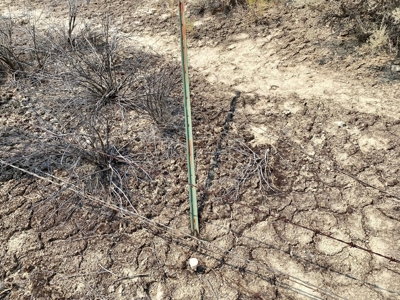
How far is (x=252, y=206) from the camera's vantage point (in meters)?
2.27

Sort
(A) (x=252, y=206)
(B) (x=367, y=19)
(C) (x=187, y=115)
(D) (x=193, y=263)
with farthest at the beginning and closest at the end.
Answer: (B) (x=367, y=19)
(A) (x=252, y=206)
(D) (x=193, y=263)
(C) (x=187, y=115)

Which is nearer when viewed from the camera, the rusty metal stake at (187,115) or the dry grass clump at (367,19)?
the rusty metal stake at (187,115)

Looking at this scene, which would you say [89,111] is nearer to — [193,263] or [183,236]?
[183,236]

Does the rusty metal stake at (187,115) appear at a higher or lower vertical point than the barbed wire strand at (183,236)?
higher

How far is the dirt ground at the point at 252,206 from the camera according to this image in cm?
194

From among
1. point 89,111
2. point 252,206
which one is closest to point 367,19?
point 252,206

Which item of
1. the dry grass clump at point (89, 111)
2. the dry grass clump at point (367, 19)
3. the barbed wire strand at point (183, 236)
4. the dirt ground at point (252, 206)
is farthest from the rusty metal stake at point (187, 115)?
the dry grass clump at point (367, 19)

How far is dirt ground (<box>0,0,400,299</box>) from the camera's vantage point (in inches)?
76.2

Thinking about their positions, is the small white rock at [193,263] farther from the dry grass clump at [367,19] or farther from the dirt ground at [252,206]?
the dry grass clump at [367,19]

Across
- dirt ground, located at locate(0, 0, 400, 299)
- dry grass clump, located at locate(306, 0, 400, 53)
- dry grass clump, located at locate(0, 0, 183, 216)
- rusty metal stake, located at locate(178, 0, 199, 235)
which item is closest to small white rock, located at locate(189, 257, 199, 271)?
dirt ground, located at locate(0, 0, 400, 299)

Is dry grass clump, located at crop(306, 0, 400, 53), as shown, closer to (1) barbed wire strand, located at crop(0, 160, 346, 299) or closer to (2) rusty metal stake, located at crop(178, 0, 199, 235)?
(2) rusty metal stake, located at crop(178, 0, 199, 235)

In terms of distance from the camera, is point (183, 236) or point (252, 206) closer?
point (183, 236)

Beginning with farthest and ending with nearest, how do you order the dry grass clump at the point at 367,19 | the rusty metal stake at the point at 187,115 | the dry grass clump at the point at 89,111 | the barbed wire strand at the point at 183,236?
the dry grass clump at the point at 367,19 → the dry grass clump at the point at 89,111 → the barbed wire strand at the point at 183,236 → the rusty metal stake at the point at 187,115

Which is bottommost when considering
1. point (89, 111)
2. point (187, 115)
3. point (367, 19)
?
point (89, 111)
